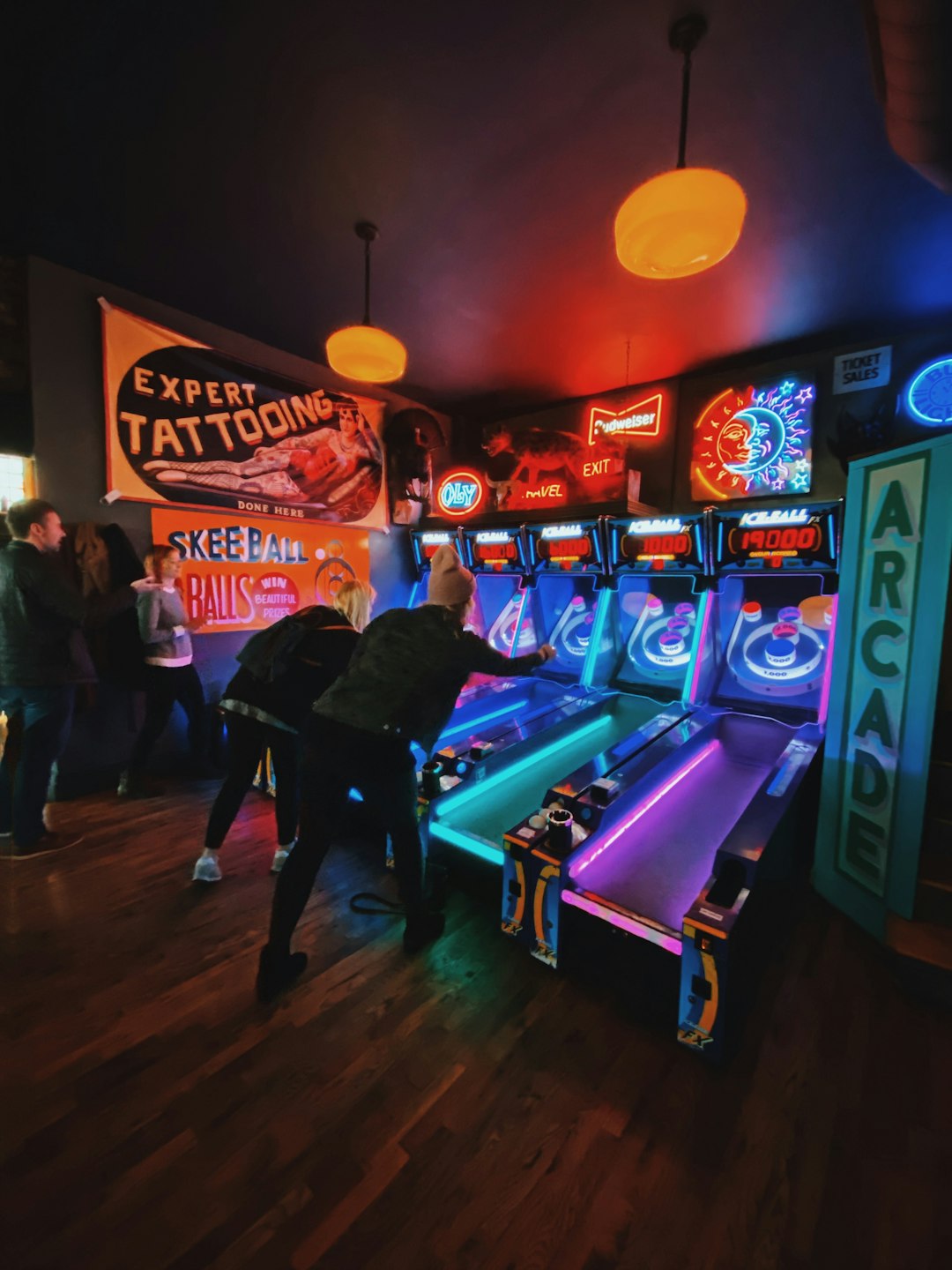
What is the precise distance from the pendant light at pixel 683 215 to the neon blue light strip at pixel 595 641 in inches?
106

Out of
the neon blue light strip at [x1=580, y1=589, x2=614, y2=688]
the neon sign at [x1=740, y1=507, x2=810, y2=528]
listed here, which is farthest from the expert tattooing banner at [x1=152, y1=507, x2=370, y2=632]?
the neon sign at [x1=740, y1=507, x2=810, y2=528]

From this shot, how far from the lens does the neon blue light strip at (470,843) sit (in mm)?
2721

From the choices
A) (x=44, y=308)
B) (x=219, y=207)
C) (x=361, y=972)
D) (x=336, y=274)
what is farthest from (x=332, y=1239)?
(x=44, y=308)

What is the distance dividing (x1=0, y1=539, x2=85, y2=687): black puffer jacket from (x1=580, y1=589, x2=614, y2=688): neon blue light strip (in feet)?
11.8

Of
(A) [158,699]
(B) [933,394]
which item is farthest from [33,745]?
(B) [933,394]

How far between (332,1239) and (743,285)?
5.24 m

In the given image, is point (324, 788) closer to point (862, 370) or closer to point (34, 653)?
point (34, 653)

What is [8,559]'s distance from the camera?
296 cm

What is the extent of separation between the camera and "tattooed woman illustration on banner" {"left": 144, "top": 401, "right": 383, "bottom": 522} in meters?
4.52

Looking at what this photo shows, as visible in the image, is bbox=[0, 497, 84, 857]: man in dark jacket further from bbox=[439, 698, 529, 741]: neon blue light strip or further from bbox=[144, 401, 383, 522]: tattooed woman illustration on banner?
bbox=[439, 698, 529, 741]: neon blue light strip

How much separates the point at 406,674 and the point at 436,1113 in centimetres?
144

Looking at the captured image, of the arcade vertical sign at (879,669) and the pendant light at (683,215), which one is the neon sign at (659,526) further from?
the pendant light at (683,215)

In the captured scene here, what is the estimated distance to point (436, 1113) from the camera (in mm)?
1731

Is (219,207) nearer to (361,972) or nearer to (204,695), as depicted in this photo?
(204,695)
